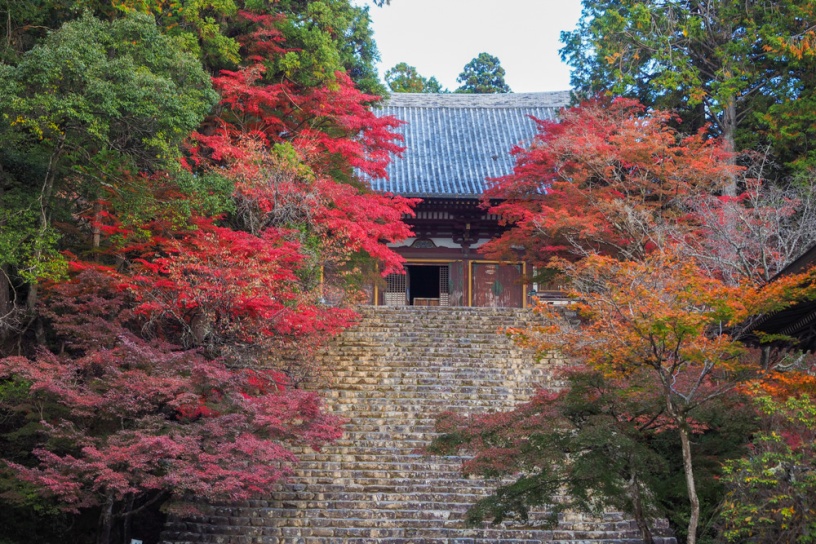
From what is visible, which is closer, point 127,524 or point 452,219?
point 127,524

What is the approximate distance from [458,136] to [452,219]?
4029 mm

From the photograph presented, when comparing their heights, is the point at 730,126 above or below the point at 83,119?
above

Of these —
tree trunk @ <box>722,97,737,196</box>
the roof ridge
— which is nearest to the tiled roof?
the roof ridge

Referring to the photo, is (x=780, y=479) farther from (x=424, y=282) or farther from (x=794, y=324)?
(x=424, y=282)

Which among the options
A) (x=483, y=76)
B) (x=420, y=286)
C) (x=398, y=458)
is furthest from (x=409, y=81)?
(x=398, y=458)

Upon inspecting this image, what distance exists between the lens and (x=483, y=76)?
3881 centimetres

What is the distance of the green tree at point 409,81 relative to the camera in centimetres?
3656

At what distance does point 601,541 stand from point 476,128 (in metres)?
16.7

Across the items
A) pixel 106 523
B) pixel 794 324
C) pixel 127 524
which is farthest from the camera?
pixel 127 524

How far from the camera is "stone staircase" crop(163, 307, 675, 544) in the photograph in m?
11.8

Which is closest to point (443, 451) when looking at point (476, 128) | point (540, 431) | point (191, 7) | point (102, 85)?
point (540, 431)

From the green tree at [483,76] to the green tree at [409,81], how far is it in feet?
4.75

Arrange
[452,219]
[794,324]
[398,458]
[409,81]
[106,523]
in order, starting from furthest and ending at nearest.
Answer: [409,81], [452,219], [398,458], [106,523], [794,324]

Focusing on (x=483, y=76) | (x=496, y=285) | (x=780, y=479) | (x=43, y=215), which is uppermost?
(x=483, y=76)
